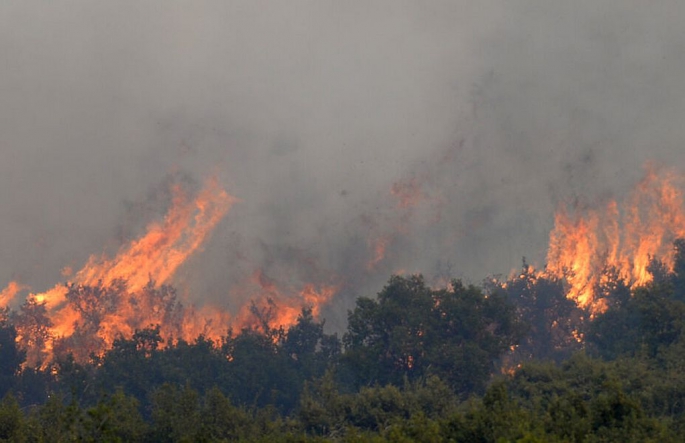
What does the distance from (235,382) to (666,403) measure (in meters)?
61.3

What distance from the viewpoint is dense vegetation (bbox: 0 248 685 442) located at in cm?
4269

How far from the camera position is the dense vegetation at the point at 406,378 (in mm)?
42688

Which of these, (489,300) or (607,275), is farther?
(607,275)

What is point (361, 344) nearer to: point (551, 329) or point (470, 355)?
point (470, 355)

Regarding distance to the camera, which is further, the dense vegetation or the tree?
the tree

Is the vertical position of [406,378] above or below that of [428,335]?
below

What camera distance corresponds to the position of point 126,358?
343 feet

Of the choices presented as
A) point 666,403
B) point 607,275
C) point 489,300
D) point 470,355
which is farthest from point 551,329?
point 666,403

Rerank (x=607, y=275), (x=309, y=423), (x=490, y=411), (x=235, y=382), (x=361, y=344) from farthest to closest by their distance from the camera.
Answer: (x=607, y=275) < (x=235, y=382) < (x=361, y=344) < (x=309, y=423) < (x=490, y=411)

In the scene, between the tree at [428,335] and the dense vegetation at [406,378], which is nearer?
the dense vegetation at [406,378]

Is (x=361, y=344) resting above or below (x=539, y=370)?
above

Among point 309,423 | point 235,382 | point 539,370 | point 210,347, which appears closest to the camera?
point 309,423

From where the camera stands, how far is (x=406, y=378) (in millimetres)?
76312

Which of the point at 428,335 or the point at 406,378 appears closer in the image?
the point at 406,378
